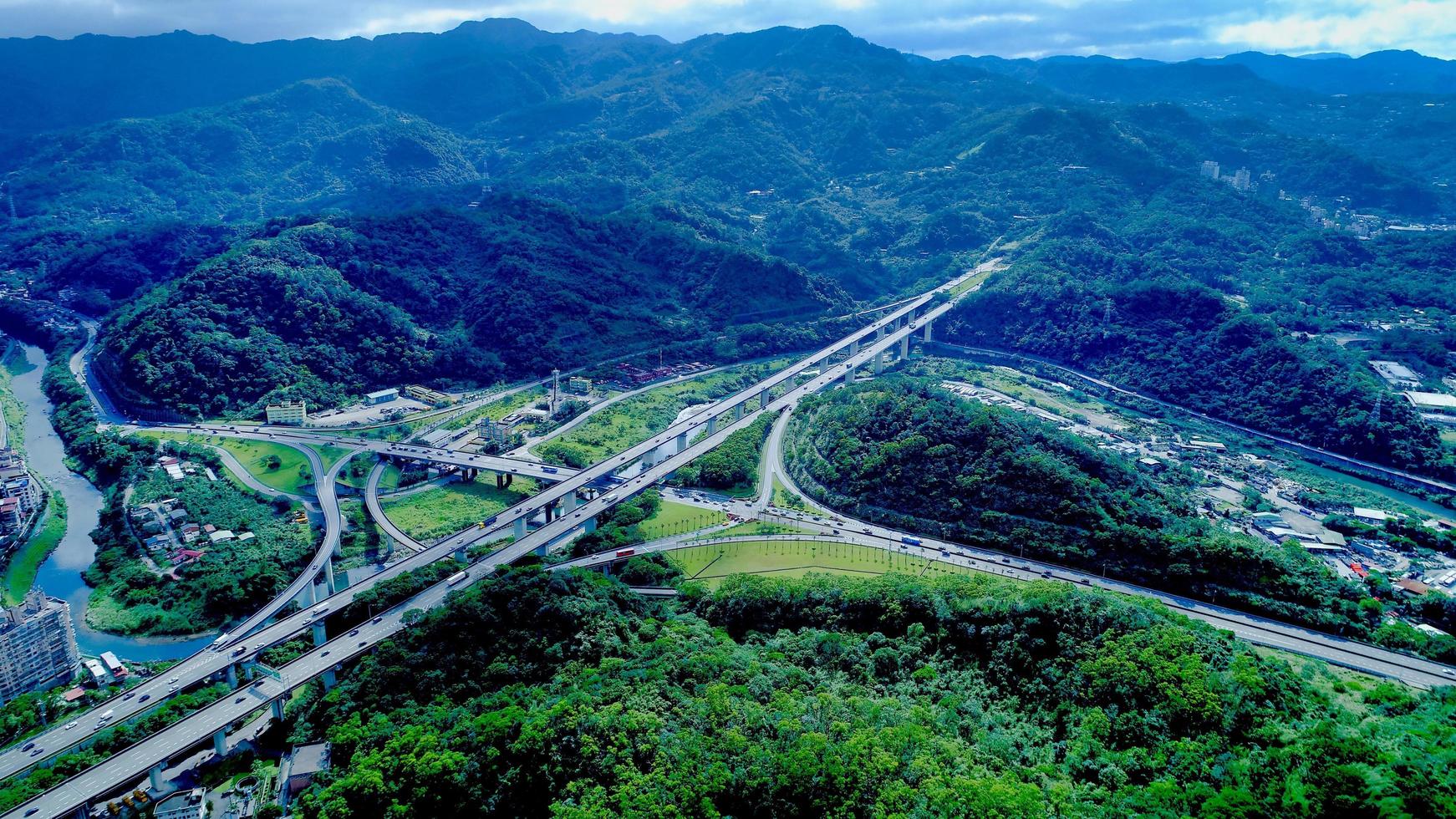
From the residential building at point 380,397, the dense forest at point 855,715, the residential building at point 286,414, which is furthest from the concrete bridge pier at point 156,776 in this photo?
the residential building at point 380,397

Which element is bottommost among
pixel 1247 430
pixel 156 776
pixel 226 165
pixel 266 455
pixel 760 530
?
pixel 1247 430

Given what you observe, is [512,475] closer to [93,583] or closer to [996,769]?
[93,583]

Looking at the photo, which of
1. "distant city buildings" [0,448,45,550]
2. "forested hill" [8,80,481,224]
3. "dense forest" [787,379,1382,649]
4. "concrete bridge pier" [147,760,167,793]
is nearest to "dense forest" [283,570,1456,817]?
"concrete bridge pier" [147,760,167,793]

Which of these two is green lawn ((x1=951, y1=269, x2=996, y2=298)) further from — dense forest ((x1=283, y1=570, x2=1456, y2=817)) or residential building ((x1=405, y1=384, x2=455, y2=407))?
dense forest ((x1=283, y1=570, x2=1456, y2=817))

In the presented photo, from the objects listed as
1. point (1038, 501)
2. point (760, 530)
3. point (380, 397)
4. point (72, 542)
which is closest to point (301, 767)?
point (760, 530)

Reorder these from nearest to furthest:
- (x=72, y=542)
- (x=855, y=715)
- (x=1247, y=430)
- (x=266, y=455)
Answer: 1. (x=855, y=715)
2. (x=72, y=542)
3. (x=266, y=455)
4. (x=1247, y=430)

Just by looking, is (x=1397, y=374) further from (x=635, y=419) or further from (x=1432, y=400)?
(x=635, y=419)

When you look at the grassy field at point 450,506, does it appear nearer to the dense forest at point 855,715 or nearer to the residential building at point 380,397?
the dense forest at point 855,715
